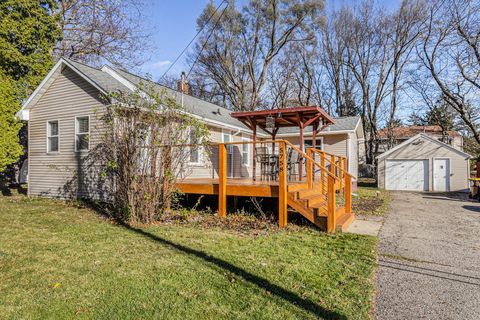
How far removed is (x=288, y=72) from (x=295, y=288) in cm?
2630

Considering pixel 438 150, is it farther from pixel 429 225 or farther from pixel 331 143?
pixel 429 225

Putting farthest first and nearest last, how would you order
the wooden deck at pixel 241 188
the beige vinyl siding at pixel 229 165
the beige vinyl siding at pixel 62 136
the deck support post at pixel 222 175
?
the beige vinyl siding at pixel 229 165, the beige vinyl siding at pixel 62 136, the deck support post at pixel 222 175, the wooden deck at pixel 241 188

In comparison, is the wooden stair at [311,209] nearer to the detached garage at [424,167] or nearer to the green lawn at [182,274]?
→ the green lawn at [182,274]

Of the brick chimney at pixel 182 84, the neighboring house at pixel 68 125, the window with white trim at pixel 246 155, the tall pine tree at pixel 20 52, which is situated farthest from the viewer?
the window with white trim at pixel 246 155

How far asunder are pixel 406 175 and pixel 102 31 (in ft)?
62.9

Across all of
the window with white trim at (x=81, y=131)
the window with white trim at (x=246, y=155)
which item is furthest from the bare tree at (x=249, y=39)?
the window with white trim at (x=81, y=131)

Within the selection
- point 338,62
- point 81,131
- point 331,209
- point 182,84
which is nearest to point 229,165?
point 182,84

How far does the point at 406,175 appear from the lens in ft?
56.5

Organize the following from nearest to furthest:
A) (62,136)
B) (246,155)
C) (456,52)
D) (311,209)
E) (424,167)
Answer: (311,209), (62,136), (246,155), (424,167), (456,52)

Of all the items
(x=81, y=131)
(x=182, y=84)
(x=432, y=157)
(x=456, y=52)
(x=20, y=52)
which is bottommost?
(x=432, y=157)

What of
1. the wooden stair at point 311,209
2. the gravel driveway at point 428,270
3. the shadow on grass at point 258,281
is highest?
the wooden stair at point 311,209

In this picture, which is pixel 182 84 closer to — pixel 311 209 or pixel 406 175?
pixel 311 209

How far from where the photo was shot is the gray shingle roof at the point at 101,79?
919 cm

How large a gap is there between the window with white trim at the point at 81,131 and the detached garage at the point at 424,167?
15443 mm
